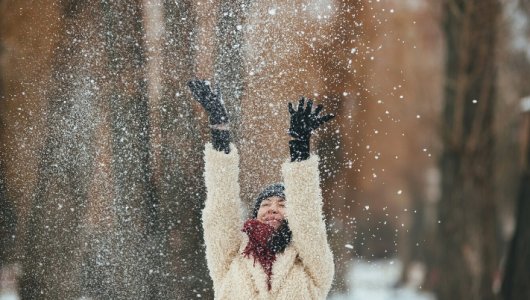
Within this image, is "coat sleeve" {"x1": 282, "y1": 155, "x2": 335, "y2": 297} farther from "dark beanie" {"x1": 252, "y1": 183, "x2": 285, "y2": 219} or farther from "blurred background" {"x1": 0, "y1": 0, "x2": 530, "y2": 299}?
"blurred background" {"x1": 0, "y1": 0, "x2": 530, "y2": 299}

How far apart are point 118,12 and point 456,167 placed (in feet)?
12.6

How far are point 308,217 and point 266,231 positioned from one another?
0.19 m

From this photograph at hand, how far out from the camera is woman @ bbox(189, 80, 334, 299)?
3197 millimetres

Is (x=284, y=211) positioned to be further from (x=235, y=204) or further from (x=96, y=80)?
(x=96, y=80)

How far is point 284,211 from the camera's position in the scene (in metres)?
3.35

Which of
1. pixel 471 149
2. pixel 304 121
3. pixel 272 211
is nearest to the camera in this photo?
pixel 304 121

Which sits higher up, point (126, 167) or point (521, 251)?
point (126, 167)

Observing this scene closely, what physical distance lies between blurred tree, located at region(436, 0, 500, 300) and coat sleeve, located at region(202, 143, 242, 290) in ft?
15.9

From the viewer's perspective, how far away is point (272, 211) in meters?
3.35

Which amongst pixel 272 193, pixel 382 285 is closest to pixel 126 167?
pixel 272 193

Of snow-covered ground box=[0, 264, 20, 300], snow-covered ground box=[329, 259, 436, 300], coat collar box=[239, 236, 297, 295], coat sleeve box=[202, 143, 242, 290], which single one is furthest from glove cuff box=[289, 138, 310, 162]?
snow-covered ground box=[329, 259, 436, 300]

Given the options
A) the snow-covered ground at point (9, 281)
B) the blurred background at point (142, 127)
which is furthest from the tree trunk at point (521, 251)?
the snow-covered ground at point (9, 281)

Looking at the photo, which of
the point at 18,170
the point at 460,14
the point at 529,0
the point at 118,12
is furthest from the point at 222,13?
the point at 529,0

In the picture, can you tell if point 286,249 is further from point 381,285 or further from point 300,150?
point 381,285
